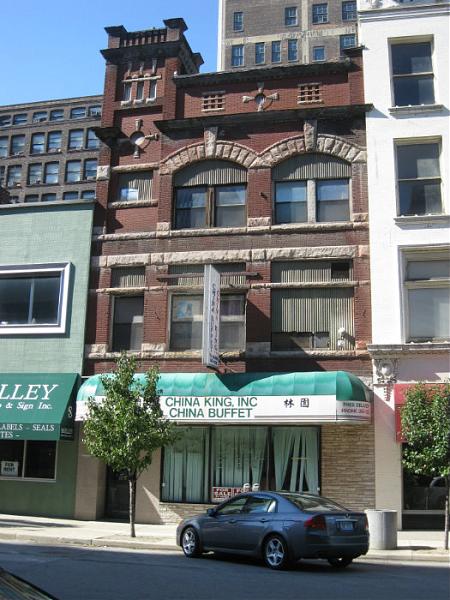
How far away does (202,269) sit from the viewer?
20.4 metres

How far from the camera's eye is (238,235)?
66.6 feet

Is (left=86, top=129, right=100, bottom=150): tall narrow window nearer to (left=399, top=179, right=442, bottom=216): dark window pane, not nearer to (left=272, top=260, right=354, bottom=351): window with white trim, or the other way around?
(left=272, top=260, right=354, bottom=351): window with white trim

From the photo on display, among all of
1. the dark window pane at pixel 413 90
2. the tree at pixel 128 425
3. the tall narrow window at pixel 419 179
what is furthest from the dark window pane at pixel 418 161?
the tree at pixel 128 425

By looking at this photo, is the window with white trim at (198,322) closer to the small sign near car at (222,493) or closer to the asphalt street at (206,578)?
the small sign near car at (222,493)

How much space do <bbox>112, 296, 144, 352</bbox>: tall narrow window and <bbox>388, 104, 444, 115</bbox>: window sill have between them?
373 inches

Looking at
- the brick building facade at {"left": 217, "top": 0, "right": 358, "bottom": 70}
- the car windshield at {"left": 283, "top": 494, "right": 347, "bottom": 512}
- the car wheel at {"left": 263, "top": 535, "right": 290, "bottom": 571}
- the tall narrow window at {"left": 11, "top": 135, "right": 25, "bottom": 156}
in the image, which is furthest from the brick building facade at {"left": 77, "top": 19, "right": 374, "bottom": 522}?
the tall narrow window at {"left": 11, "top": 135, "right": 25, "bottom": 156}

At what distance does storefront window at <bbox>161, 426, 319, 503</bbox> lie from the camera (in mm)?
18406

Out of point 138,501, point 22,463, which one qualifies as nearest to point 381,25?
Answer: point 138,501

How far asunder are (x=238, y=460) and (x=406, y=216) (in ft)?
27.3

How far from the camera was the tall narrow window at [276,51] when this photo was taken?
62.3m

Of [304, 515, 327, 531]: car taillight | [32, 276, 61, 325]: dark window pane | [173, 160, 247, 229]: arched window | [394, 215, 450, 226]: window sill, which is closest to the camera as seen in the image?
[304, 515, 327, 531]: car taillight

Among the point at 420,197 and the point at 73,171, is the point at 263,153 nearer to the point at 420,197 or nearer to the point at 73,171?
the point at 420,197

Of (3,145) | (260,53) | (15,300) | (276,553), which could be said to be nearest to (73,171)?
(3,145)

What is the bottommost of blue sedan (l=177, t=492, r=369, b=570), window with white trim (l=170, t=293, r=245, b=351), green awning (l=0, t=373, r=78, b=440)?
blue sedan (l=177, t=492, r=369, b=570)
